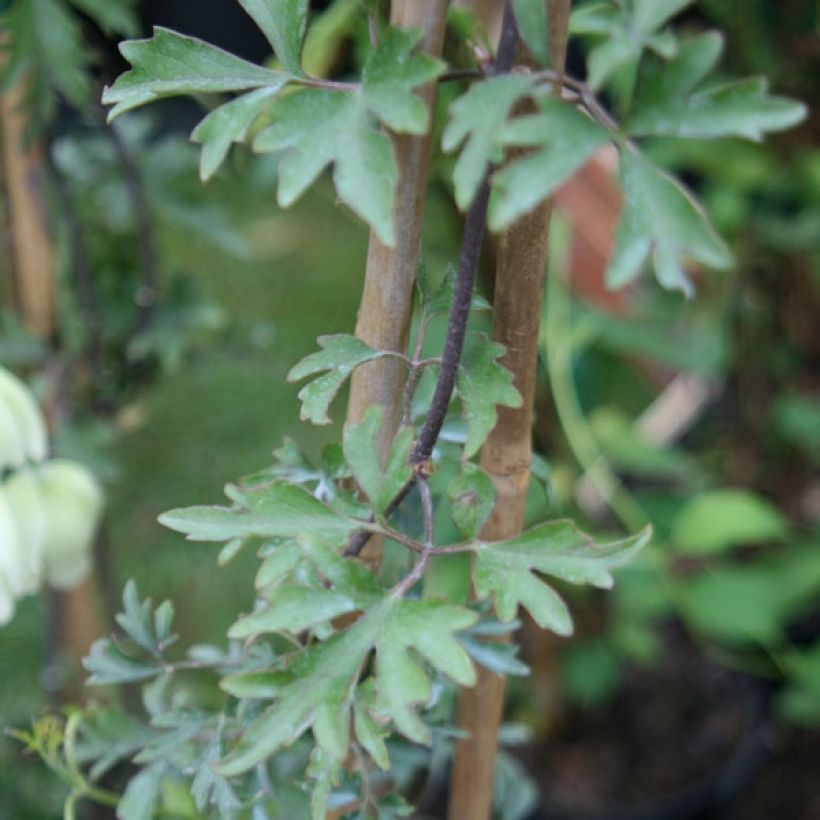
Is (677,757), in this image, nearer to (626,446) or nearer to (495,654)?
(626,446)

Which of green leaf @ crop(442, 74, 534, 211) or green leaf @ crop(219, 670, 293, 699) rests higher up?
green leaf @ crop(442, 74, 534, 211)

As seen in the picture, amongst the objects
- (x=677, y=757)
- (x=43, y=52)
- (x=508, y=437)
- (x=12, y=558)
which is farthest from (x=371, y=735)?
(x=677, y=757)

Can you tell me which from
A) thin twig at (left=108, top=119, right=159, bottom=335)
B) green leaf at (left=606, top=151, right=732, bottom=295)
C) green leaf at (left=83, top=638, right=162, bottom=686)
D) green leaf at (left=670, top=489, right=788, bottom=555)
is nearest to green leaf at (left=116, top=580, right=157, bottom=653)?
green leaf at (left=83, top=638, right=162, bottom=686)

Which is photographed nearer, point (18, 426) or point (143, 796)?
point (143, 796)

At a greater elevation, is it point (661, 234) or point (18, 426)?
point (661, 234)

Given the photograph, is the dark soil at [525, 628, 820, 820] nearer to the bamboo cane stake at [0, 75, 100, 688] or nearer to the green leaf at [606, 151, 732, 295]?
the bamboo cane stake at [0, 75, 100, 688]

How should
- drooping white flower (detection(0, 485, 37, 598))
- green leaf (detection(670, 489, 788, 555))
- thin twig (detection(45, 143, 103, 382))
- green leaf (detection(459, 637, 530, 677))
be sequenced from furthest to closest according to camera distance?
green leaf (detection(670, 489, 788, 555)) < thin twig (detection(45, 143, 103, 382)) < drooping white flower (detection(0, 485, 37, 598)) < green leaf (detection(459, 637, 530, 677))
